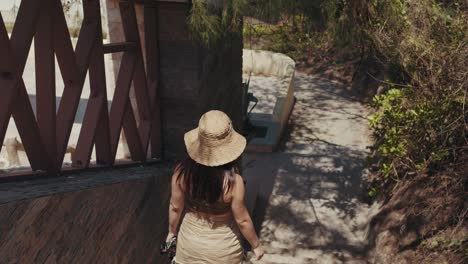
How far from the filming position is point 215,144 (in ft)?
10.0

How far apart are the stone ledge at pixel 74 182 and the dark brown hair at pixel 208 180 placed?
0.64 metres

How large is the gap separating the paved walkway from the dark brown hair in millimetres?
3162

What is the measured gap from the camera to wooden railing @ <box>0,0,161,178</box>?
3.01m

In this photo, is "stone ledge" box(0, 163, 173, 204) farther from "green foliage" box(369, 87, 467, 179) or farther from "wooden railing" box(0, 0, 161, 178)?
"green foliage" box(369, 87, 467, 179)

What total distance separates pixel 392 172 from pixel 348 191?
3.90 ft

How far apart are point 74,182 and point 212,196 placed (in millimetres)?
903

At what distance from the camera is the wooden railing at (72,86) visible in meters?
3.01

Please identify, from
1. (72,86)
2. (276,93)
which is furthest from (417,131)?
(276,93)

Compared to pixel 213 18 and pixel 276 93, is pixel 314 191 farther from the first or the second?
pixel 276 93

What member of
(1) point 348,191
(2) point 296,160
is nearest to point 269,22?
(1) point 348,191

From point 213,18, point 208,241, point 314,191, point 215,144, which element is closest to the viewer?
point 215,144

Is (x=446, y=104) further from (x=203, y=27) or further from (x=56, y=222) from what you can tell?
(x=56, y=222)

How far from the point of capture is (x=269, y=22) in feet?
15.4

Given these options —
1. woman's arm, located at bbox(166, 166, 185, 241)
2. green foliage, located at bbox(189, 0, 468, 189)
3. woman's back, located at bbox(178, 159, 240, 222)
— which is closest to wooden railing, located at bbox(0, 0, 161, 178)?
green foliage, located at bbox(189, 0, 468, 189)
